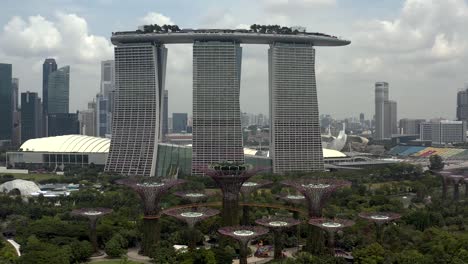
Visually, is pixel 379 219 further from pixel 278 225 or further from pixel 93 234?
pixel 93 234

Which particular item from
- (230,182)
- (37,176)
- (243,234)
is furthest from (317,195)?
(37,176)

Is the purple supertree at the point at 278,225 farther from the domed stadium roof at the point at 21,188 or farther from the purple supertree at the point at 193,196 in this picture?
the domed stadium roof at the point at 21,188

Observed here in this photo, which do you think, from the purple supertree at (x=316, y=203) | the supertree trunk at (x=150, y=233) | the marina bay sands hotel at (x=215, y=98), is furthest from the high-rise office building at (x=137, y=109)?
the purple supertree at (x=316, y=203)

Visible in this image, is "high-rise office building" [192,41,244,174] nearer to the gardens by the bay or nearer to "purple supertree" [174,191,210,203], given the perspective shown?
the gardens by the bay

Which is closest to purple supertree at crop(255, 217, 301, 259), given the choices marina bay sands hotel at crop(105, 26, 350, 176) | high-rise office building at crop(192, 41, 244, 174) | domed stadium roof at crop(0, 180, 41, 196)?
domed stadium roof at crop(0, 180, 41, 196)

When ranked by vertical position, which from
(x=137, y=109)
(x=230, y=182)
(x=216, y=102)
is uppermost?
(x=216, y=102)

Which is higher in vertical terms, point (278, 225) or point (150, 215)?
point (150, 215)

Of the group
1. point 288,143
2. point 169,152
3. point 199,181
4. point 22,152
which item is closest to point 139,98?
point 169,152
